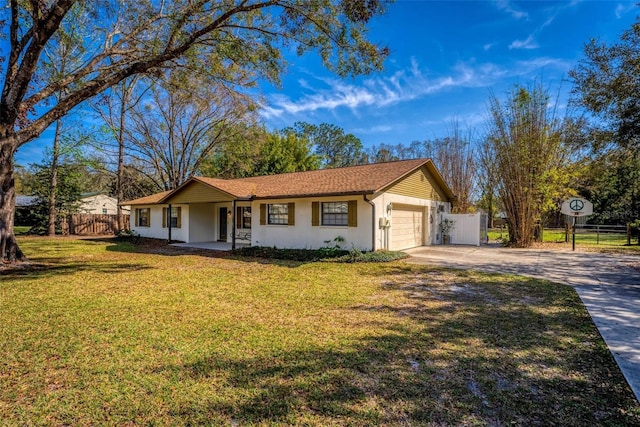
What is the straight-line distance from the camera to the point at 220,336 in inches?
172

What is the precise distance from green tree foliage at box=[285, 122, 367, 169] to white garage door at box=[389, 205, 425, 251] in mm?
28044

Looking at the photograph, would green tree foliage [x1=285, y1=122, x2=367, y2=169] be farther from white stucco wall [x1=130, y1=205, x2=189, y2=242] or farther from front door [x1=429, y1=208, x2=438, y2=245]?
front door [x1=429, y1=208, x2=438, y2=245]

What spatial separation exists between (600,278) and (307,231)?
31.1ft

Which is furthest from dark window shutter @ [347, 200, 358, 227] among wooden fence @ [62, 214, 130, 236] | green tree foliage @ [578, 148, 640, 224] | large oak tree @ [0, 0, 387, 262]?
wooden fence @ [62, 214, 130, 236]

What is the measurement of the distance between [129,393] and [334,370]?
1.98 meters

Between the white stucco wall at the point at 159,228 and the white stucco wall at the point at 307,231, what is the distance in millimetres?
5406

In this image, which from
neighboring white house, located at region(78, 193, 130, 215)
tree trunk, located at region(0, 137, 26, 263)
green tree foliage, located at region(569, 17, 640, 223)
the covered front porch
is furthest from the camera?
neighboring white house, located at region(78, 193, 130, 215)

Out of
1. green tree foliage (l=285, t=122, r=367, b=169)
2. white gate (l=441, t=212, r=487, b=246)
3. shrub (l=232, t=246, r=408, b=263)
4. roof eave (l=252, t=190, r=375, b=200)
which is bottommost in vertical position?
shrub (l=232, t=246, r=408, b=263)

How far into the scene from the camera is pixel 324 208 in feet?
43.8

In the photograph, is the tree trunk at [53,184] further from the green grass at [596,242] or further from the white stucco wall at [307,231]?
the green grass at [596,242]

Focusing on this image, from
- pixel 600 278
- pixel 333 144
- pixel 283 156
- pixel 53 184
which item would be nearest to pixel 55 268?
pixel 600 278

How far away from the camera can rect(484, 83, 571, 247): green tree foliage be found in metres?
15.6

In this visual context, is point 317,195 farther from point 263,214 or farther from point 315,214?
point 263,214

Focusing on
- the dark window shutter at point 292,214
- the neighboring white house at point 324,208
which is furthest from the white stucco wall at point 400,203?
the dark window shutter at point 292,214
